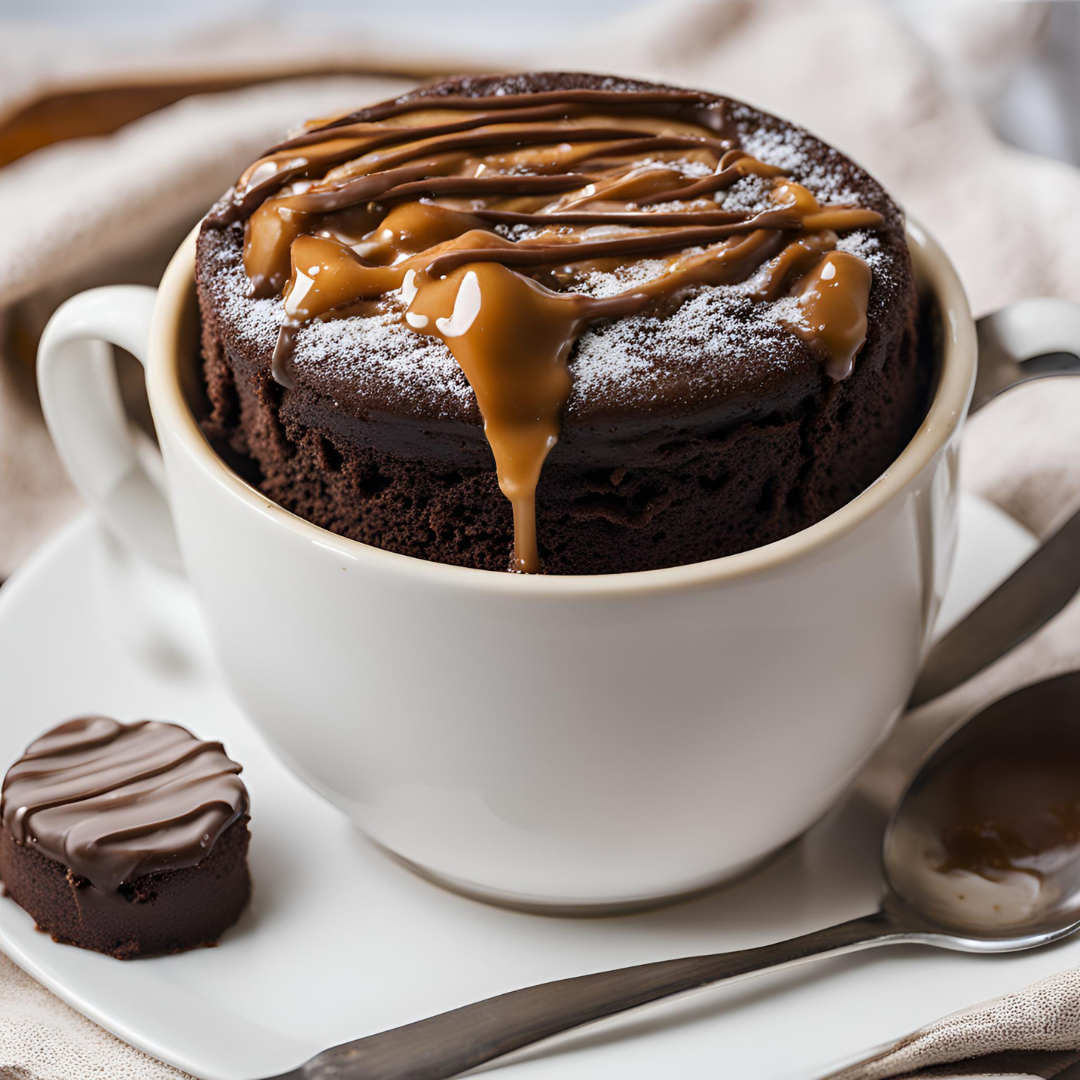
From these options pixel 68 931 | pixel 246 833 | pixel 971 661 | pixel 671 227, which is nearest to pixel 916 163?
pixel 971 661

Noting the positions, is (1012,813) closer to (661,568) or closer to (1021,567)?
(1021,567)

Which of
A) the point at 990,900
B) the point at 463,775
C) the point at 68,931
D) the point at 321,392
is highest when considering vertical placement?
the point at 321,392

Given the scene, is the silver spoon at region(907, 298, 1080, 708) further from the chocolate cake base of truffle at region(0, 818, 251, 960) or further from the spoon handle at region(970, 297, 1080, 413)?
the chocolate cake base of truffle at region(0, 818, 251, 960)

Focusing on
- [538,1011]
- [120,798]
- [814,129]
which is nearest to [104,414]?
[120,798]

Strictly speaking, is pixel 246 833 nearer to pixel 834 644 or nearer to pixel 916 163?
pixel 834 644

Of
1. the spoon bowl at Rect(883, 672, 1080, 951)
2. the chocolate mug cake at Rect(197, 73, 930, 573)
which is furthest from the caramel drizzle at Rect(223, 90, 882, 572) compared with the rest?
the spoon bowl at Rect(883, 672, 1080, 951)

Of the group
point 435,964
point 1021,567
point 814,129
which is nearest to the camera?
point 435,964

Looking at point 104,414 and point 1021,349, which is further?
point 104,414
